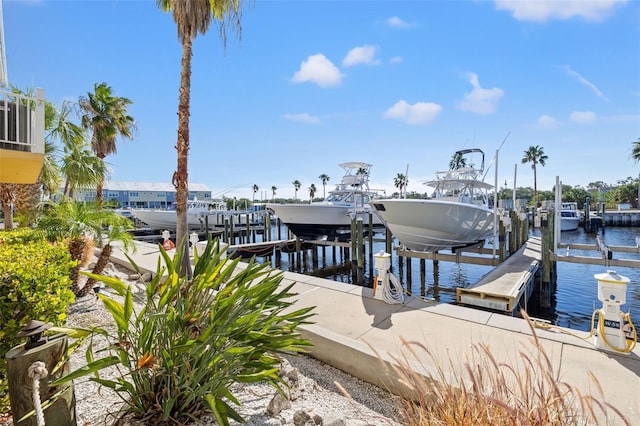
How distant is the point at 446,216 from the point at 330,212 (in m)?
7.71

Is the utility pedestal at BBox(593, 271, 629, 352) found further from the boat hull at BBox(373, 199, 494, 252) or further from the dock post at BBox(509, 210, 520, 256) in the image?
the dock post at BBox(509, 210, 520, 256)

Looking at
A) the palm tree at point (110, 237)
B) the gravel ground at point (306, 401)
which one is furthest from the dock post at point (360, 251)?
the gravel ground at point (306, 401)

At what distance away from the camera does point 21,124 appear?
4758 mm

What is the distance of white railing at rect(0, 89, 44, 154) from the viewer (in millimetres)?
4566

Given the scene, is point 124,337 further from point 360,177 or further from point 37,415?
point 360,177

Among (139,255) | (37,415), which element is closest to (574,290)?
(37,415)

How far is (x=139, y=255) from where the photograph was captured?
11820mm

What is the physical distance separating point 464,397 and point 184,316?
→ 2.03 m

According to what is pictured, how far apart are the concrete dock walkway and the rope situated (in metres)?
2.20

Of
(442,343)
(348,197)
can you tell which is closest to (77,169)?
(442,343)

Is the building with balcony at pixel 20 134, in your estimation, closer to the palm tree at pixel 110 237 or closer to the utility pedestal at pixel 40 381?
the palm tree at pixel 110 237

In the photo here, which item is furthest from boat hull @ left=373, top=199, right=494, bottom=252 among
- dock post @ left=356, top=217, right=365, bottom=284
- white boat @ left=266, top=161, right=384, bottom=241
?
white boat @ left=266, top=161, right=384, bottom=241

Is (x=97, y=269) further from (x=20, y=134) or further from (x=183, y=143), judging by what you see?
(x=183, y=143)

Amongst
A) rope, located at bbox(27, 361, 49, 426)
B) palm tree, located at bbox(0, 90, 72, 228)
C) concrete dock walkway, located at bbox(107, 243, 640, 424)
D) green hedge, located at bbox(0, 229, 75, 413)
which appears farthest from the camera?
palm tree, located at bbox(0, 90, 72, 228)
